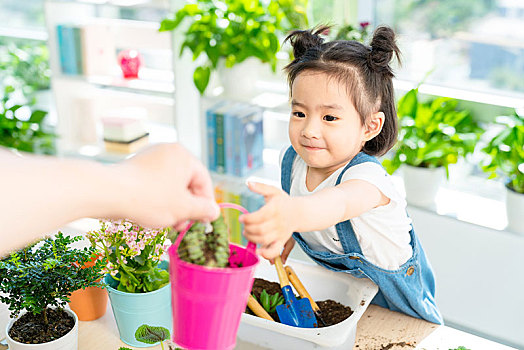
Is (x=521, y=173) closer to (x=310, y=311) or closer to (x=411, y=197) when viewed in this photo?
(x=411, y=197)

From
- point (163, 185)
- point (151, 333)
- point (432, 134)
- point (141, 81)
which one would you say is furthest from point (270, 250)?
point (141, 81)

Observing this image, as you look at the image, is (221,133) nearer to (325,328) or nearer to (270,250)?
(325,328)

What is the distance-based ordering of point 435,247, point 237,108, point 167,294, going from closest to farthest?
point 167,294 → point 435,247 → point 237,108

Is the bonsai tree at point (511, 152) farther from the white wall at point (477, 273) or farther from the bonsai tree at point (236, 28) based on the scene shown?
the bonsai tree at point (236, 28)

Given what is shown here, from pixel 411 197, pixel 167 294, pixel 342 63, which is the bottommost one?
pixel 411 197

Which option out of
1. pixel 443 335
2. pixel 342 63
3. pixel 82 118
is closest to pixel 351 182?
pixel 342 63

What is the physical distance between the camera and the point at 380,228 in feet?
4.06

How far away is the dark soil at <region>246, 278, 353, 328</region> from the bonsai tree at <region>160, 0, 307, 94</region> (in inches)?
59.3

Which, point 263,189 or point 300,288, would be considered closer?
point 263,189

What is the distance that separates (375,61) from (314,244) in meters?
0.46

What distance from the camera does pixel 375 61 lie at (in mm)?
1237

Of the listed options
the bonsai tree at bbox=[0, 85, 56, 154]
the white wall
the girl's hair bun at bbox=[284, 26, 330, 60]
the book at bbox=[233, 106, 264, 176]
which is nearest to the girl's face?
the girl's hair bun at bbox=[284, 26, 330, 60]

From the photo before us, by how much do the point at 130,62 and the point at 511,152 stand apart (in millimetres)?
2079

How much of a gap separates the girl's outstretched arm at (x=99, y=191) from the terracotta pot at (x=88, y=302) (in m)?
0.53
